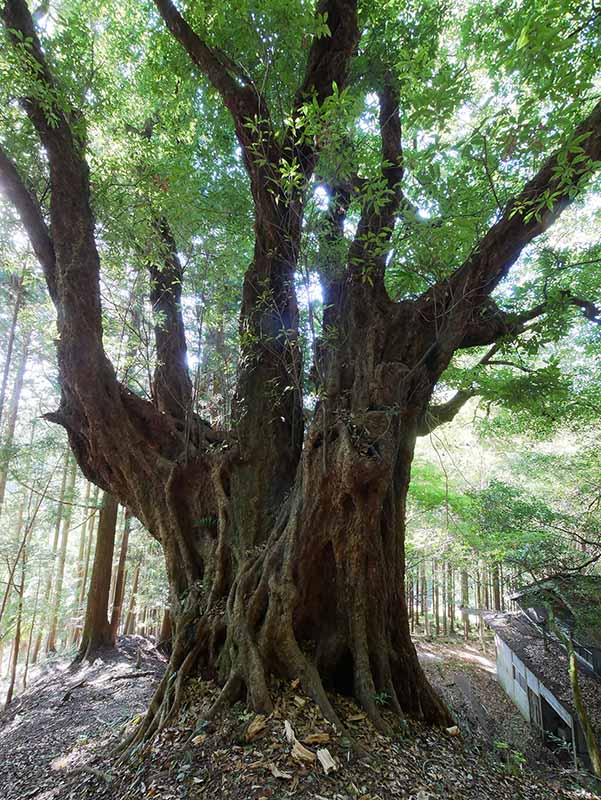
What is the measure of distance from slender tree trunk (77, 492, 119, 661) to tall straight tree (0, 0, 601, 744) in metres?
4.75

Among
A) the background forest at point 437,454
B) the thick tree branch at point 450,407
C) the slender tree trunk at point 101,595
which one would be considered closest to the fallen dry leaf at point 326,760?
the background forest at point 437,454

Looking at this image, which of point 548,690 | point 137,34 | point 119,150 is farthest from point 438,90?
point 548,690

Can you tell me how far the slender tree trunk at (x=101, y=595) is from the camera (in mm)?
8602

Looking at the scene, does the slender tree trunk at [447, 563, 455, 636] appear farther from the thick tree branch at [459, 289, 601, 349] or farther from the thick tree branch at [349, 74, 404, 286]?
the thick tree branch at [349, 74, 404, 286]

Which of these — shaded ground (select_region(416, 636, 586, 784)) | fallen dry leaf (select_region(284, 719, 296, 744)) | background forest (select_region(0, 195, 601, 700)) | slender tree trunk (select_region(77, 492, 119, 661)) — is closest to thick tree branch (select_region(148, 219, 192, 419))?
background forest (select_region(0, 195, 601, 700))

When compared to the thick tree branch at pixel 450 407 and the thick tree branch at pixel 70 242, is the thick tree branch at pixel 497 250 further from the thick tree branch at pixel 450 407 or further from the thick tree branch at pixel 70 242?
the thick tree branch at pixel 70 242

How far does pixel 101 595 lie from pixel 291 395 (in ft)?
23.5

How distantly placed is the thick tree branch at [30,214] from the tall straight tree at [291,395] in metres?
0.02

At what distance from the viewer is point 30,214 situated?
4.48 meters

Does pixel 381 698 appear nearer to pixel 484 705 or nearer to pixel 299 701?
pixel 299 701

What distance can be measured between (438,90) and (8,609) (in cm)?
1732

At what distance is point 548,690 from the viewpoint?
8.81 meters

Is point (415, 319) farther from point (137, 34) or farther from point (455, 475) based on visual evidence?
point (455, 475)

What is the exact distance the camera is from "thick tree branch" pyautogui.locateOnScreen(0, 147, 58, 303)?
4.28 m
